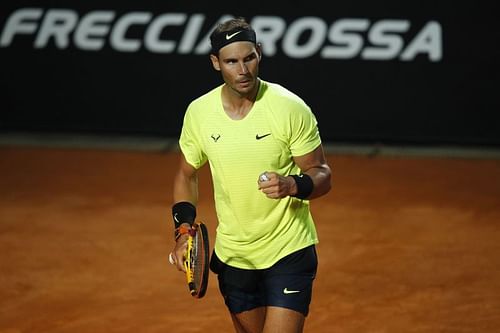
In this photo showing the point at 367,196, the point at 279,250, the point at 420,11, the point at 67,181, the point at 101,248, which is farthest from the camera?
the point at 420,11

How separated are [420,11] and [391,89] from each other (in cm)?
98

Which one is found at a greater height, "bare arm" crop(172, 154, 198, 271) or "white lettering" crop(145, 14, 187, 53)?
"bare arm" crop(172, 154, 198, 271)

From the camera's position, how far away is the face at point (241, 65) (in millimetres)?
5051

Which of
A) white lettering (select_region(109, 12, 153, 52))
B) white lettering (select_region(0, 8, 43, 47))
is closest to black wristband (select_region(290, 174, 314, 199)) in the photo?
white lettering (select_region(109, 12, 153, 52))

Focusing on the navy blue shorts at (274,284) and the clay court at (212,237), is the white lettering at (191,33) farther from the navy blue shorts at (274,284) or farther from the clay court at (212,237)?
the navy blue shorts at (274,284)

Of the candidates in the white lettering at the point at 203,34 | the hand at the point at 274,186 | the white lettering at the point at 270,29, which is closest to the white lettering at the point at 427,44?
the white lettering at the point at 203,34

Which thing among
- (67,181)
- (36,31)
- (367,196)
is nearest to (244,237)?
(367,196)

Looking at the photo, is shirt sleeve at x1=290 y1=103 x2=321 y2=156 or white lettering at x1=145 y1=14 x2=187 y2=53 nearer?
shirt sleeve at x1=290 y1=103 x2=321 y2=156

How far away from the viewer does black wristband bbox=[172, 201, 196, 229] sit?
5.27m

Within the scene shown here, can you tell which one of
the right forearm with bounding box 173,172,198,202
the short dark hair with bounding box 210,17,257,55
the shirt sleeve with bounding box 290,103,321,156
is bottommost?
the right forearm with bounding box 173,172,198,202

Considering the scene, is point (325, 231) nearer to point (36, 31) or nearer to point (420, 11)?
point (420, 11)

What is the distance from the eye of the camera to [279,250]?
521 cm

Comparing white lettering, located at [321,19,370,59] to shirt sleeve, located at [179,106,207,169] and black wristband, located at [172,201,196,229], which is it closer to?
shirt sleeve, located at [179,106,207,169]

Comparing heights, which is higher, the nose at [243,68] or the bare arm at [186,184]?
the nose at [243,68]
